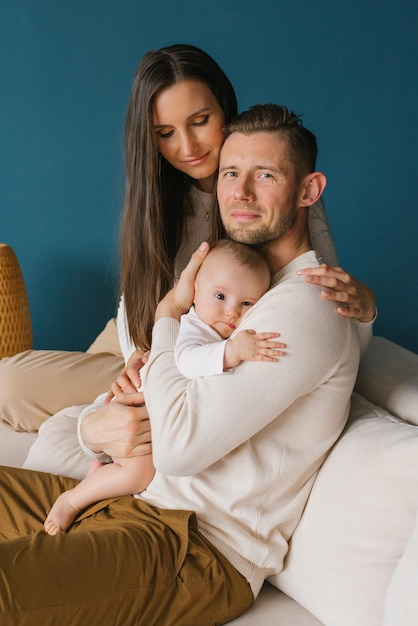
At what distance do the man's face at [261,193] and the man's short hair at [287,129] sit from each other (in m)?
0.02

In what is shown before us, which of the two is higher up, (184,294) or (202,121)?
(202,121)

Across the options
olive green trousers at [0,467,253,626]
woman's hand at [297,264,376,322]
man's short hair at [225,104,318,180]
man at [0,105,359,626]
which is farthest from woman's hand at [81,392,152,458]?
man's short hair at [225,104,318,180]

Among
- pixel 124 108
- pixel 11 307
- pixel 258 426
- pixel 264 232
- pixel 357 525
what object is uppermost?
pixel 124 108

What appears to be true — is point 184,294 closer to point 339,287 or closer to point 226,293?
point 226,293

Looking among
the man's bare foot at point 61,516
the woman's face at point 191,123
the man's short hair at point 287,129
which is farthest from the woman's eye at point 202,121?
the man's bare foot at point 61,516

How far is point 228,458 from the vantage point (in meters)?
1.62

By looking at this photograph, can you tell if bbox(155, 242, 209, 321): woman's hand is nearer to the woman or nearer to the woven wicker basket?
the woman

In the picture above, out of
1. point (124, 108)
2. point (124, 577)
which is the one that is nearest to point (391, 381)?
point (124, 577)

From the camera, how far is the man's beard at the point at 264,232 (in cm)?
177

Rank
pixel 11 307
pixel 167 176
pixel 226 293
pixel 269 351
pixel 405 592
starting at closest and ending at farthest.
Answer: pixel 405 592 < pixel 269 351 < pixel 226 293 < pixel 167 176 < pixel 11 307

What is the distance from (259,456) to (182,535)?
0.21m

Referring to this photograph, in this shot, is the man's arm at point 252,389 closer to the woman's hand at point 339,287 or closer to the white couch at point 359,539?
the woman's hand at point 339,287

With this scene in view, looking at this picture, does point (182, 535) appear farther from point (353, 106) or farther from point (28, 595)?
point (353, 106)

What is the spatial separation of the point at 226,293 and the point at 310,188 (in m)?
0.31
